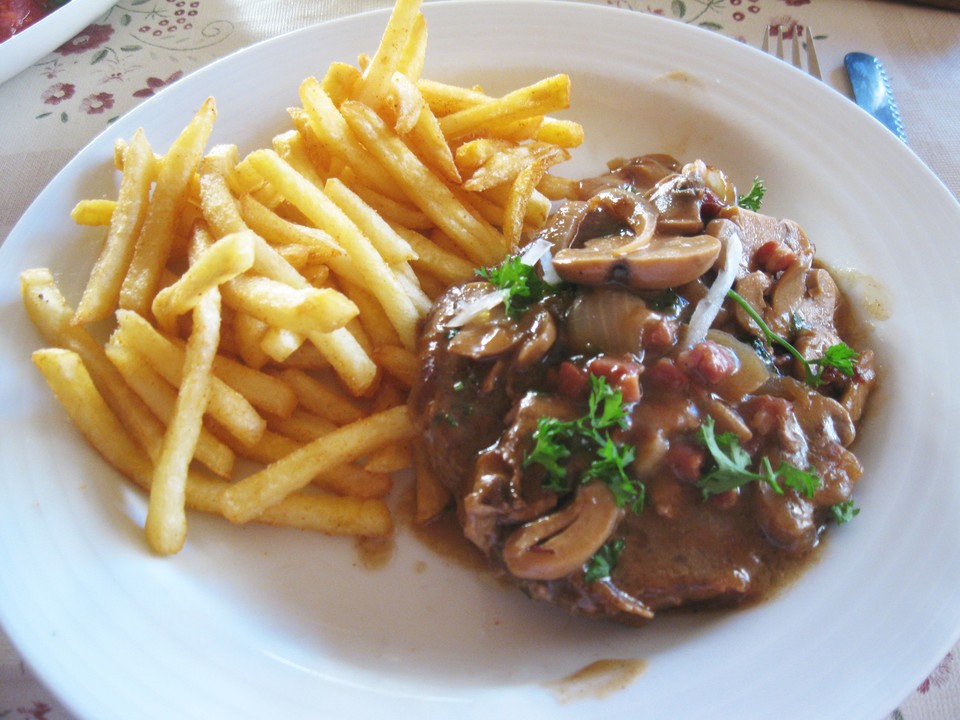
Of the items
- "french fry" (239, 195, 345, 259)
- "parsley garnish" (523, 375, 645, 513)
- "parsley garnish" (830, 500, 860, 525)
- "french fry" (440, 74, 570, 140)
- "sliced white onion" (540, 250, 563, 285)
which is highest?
"french fry" (440, 74, 570, 140)

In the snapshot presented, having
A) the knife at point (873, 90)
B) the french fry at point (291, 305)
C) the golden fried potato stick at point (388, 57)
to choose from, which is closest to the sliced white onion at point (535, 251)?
the french fry at point (291, 305)

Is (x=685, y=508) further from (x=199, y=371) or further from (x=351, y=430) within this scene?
(x=199, y=371)

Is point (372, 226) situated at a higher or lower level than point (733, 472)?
higher

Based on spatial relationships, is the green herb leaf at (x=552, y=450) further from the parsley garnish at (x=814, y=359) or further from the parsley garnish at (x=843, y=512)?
the parsley garnish at (x=843, y=512)

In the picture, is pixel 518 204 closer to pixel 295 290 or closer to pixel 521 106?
pixel 521 106

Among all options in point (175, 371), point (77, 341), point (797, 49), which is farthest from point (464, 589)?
point (797, 49)

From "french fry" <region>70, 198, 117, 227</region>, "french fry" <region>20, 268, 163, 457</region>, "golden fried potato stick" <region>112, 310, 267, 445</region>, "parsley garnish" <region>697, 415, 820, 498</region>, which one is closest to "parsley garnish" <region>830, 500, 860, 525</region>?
"parsley garnish" <region>697, 415, 820, 498</region>

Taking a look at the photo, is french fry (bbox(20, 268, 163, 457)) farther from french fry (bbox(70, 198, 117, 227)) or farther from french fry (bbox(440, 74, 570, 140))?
french fry (bbox(440, 74, 570, 140))
